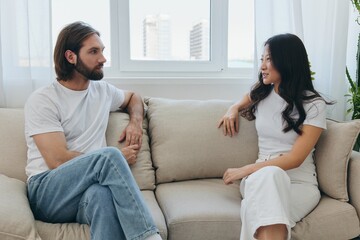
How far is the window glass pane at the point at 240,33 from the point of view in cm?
275

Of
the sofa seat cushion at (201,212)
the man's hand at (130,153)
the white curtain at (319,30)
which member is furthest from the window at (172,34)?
the sofa seat cushion at (201,212)

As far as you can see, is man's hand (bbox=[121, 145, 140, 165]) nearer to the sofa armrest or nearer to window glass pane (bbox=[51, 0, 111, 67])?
window glass pane (bbox=[51, 0, 111, 67])

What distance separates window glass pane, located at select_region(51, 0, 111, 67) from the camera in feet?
8.05

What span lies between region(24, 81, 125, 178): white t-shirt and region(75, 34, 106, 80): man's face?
95 millimetres

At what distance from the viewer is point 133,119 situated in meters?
2.06

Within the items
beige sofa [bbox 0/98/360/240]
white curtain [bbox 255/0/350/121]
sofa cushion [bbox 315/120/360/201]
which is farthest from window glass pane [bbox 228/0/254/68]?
sofa cushion [bbox 315/120/360/201]

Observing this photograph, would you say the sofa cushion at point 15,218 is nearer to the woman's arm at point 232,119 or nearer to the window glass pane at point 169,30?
the woman's arm at point 232,119

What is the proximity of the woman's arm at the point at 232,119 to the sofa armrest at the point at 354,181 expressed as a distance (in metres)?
0.59

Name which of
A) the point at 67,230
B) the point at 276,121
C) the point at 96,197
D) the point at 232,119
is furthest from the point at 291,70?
the point at 67,230

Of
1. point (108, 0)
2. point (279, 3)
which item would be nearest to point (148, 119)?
point (108, 0)

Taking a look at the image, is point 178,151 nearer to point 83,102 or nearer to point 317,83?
point 83,102

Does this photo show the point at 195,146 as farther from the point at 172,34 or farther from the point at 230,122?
the point at 172,34

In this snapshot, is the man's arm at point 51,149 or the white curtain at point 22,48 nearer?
the man's arm at point 51,149

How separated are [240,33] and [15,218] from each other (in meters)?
2.00
